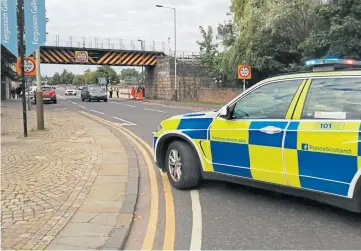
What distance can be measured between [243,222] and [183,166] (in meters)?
1.58

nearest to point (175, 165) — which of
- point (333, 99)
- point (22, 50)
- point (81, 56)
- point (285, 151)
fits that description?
point (285, 151)

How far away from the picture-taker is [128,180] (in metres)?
7.29

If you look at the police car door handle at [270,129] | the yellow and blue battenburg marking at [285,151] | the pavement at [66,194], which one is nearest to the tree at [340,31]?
the pavement at [66,194]

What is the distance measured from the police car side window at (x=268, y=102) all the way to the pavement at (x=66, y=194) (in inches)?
76.4

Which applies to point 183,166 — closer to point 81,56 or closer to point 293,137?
point 293,137

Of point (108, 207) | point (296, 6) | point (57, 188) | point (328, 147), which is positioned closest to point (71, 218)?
point (108, 207)

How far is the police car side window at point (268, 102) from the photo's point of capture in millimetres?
5211

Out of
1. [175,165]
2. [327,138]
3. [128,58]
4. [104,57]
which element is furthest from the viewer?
[128,58]

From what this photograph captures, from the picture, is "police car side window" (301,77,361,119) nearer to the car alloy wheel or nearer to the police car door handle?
the police car door handle

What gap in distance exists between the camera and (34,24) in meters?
13.5

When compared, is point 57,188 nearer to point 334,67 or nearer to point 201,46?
point 334,67

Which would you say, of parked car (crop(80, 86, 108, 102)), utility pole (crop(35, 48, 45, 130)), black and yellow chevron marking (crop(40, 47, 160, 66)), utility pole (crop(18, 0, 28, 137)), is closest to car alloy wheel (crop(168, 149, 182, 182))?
utility pole (crop(18, 0, 28, 137))

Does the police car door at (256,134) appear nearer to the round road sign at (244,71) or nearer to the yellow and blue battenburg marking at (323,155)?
the yellow and blue battenburg marking at (323,155)

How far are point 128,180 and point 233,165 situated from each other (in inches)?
88.1
